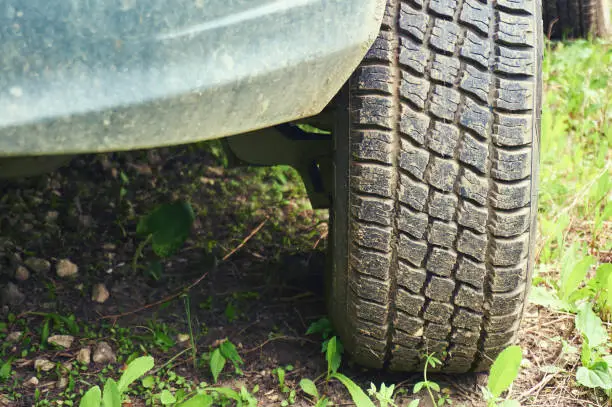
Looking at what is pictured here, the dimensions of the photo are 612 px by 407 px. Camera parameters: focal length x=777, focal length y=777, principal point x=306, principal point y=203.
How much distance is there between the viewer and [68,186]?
2441 millimetres

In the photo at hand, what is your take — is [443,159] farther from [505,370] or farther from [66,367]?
[66,367]

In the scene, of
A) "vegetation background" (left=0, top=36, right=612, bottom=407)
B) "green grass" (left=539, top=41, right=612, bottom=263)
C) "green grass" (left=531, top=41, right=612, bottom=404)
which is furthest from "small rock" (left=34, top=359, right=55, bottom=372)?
"green grass" (left=539, top=41, right=612, bottom=263)

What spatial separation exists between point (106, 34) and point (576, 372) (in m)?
1.19

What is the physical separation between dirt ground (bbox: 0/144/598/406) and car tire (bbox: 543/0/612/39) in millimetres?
1826

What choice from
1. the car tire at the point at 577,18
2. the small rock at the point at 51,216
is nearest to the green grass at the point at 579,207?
the car tire at the point at 577,18

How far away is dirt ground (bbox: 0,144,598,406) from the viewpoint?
1679 millimetres

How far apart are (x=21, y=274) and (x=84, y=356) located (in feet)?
1.30

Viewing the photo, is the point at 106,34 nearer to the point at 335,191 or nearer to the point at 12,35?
the point at 12,35

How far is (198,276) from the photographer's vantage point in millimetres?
2033

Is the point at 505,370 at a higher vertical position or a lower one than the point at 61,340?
higher

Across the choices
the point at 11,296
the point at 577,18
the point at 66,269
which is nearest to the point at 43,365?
the point at 11,296

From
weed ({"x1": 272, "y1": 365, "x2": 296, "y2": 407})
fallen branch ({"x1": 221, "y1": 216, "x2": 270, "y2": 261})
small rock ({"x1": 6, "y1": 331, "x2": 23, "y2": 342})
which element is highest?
fallen branch ({"x1": 221, "y1": 216, "x2": 270, "y2": 261})

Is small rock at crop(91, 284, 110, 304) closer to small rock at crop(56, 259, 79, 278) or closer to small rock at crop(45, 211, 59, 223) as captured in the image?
small rock at crop(56, 259, 79, 278)

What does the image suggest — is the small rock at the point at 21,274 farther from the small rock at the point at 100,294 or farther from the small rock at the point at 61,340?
the small rock at the point at 61,340
